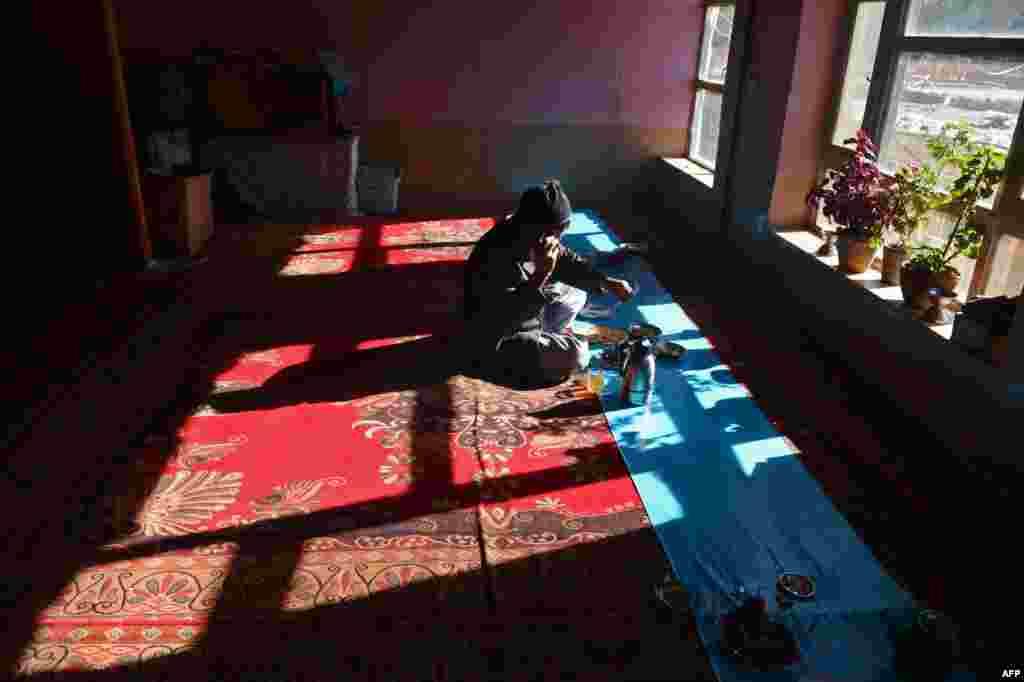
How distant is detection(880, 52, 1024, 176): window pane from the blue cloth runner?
1801mm

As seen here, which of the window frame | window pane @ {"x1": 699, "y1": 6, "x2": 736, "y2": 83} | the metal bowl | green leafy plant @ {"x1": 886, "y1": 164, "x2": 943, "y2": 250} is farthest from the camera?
window pane @ {"x1": 699, "y1": 6, "x2": 736, "y2": 83}

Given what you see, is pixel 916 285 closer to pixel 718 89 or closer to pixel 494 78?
pixel 718 89

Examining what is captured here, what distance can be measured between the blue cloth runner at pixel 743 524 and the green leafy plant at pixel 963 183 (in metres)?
1.26

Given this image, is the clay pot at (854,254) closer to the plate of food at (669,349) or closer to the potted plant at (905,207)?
the potted plant at (905,207)

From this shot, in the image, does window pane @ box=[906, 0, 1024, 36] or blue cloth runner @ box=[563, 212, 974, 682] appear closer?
blue cloth runner @ box=[563, 212, 974, 682]

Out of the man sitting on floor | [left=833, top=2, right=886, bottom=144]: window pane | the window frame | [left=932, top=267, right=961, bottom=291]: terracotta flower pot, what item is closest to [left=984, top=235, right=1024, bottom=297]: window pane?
[left=932, top=267, right=961, bottom=291]: terracotta flower pot

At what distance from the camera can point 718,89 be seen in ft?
25.1

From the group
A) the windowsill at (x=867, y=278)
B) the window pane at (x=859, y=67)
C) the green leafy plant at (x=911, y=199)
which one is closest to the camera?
the windowsill at (x=867, y=278)

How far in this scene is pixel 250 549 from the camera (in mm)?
2764

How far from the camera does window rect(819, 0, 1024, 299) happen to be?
12.0 feet

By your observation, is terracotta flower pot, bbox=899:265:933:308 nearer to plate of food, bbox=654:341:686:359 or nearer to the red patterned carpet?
plate of food, bbox=654:341:686:359

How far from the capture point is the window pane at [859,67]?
4918 millimetres

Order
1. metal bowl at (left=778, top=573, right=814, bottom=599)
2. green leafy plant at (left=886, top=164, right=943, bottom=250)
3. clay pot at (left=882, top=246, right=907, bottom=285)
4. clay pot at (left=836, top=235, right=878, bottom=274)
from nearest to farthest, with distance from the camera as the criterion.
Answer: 1. metal bowl at (left=778, top=573, right=814, bottom=599)
2. green leafy plant at (left=886, top=164, right=943, bottom=250)
3. clay pot at (left=882, top=246, right=907, bottom=285)
4. clay pot at (left=836, top=235, right=878, bottom=274)

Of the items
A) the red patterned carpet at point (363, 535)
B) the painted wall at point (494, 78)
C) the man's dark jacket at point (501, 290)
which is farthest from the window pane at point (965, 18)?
the painted wall at point (494, 78)
